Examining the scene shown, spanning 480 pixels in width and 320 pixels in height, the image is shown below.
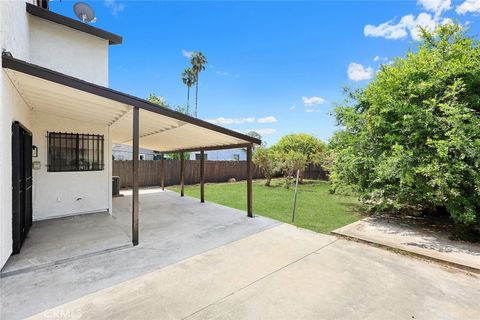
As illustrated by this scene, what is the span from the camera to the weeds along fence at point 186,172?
14.1 meters

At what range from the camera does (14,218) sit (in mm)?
4008

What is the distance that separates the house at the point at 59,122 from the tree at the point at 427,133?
3337 mm

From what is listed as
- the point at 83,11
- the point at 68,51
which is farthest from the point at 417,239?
the point at 83,11

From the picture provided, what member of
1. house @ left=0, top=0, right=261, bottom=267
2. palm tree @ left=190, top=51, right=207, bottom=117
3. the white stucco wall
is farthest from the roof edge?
palm tree @ left=190, top=51, right=207, bottom=117

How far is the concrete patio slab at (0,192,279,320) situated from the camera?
9.82 feet

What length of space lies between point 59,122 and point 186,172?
10135 mm

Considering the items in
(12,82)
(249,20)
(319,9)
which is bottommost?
(12,82)

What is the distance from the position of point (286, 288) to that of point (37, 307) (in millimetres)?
3049

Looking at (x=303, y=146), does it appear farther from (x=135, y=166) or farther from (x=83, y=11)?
(x=135, y=166)

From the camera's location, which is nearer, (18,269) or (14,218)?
(18,269)

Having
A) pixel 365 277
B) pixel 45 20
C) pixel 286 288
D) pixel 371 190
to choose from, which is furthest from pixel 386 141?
pixel 45 20

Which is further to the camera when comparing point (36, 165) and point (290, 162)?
point (290, 162)

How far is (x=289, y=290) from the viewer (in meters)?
3.29

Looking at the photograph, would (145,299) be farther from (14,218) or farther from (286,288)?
(14,218)
